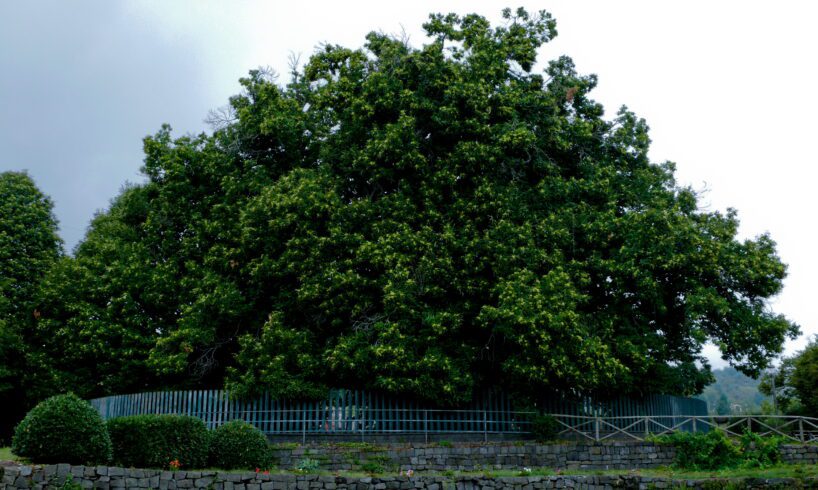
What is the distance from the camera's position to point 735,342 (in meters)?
25.2

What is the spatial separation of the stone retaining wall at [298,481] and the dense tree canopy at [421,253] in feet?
15.3

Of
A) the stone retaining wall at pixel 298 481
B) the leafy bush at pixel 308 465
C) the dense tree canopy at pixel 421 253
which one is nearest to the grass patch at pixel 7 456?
the stone retaining wall at pixel 298 481

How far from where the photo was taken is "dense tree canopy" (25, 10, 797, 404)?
23.0m

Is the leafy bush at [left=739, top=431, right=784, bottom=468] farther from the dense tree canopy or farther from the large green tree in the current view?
the large green tree

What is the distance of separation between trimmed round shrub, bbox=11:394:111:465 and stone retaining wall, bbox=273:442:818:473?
695 centimetres

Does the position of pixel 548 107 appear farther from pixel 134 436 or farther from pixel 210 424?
pixel 134 436

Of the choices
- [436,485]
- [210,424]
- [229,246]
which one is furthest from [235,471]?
[229,246]

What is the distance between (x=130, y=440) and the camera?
51.4 ft

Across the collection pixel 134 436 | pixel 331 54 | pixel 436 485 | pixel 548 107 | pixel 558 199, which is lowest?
pixel 436 485


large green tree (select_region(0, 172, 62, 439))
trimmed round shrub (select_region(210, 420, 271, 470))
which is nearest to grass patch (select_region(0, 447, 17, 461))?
trimmed round shrub (select_region(210, 420, 271, 470))

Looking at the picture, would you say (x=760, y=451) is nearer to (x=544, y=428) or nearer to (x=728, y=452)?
(x=728, y=452)

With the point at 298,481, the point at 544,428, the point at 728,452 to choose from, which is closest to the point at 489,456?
the point at 544,428

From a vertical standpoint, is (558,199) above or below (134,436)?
above

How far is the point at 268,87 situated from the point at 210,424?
1245cm
